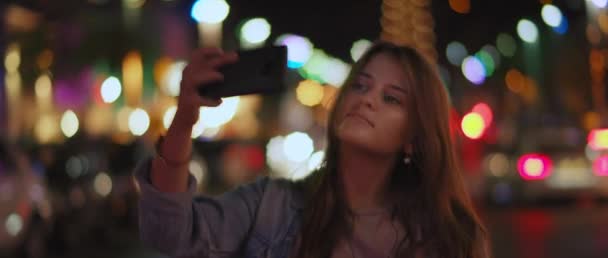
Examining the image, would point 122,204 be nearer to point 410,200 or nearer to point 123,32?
point 123,32

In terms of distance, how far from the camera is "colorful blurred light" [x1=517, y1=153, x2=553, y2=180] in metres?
22.1

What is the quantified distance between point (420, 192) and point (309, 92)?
62573 mm

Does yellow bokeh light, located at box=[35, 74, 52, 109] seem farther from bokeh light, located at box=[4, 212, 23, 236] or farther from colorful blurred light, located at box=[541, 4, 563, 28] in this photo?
colorful blurred light, located at box=[541, 4, 563, 28]

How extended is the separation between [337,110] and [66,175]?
47.9 ft

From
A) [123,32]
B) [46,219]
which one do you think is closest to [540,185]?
[123,32]

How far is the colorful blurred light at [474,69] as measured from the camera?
5800cm

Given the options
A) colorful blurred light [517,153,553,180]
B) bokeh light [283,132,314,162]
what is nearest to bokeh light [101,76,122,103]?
bokeh light [283,132,314,162]

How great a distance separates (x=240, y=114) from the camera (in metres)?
44.5

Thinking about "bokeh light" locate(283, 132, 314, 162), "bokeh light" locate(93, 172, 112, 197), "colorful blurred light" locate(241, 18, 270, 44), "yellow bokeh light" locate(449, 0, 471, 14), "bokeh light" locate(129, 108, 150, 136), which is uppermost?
"yellow bokeh light" locate(449, 0, 471, 14)

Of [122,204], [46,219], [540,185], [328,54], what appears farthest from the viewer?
[328,54]

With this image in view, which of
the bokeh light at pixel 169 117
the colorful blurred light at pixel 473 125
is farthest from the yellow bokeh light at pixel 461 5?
the bokeh light at pixel 169 117

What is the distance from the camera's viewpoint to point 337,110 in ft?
10.2

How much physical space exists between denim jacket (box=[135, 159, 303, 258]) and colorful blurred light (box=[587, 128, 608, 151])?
789 inches

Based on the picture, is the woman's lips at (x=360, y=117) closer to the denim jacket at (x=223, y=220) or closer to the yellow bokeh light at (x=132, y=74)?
the denim jacket at (x=223, y=220)
